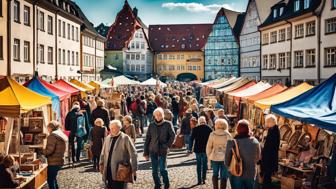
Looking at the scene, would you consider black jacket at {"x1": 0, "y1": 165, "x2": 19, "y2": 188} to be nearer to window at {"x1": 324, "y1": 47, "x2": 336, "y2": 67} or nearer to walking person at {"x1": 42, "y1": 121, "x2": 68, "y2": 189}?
walking person at {"x1": 42, "y1": 121, "x2": 68, "y2": 189}

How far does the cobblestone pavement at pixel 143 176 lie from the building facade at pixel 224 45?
199 feet

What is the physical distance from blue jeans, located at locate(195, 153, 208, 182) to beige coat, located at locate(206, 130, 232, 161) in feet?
4.85

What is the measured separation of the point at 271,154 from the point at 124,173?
304cm

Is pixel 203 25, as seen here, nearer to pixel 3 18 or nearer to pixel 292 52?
pixel 292 52

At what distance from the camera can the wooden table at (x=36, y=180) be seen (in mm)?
9398

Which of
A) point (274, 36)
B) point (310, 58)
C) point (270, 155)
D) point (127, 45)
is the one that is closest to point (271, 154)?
point (270, 155)

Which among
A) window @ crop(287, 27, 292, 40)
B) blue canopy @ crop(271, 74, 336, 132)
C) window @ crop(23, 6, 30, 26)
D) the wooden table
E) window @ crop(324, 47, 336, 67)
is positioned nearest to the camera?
blue canopy @ crop(271, 74, 336, 132)

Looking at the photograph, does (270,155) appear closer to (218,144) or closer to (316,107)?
(218,144)

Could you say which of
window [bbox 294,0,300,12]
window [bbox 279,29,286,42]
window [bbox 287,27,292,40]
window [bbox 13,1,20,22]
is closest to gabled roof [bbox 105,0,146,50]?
window [bbox 279,29,286,42]

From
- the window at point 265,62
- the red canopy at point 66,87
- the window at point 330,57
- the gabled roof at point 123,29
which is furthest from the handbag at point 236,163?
the gabled roof at point 123,29

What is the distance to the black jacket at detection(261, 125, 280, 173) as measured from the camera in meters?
Result: 9.27

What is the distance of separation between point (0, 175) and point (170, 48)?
81.7m

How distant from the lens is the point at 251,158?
7953mm

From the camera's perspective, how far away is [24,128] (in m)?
13.6
